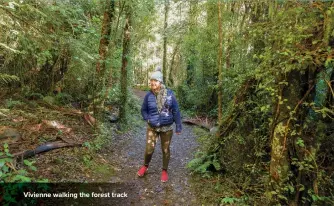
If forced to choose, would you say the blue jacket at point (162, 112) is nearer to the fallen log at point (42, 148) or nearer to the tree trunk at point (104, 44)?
the fallen log at point (42, 148)

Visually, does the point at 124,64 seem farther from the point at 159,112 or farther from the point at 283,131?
the point at 283,131

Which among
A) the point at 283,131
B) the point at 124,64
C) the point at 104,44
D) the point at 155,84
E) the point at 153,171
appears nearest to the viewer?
the point at 283,131

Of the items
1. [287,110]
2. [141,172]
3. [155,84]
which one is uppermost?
[155,84]

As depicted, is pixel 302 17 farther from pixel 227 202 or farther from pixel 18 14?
pixel 18 14

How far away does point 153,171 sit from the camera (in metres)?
5.98

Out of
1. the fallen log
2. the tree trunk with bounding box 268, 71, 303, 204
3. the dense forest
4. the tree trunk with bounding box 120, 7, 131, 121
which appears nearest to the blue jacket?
the dense forest

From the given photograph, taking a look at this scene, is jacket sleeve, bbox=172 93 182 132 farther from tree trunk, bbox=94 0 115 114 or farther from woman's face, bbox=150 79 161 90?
tree trunk, bbox=94 0 115 114

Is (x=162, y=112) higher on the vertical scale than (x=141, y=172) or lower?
higher

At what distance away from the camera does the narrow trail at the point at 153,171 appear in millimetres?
4758

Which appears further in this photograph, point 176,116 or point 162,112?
point 176,116

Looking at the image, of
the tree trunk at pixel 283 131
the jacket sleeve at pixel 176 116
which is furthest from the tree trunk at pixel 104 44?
the tree trunk at pixel 283 131

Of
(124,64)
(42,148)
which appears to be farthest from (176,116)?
(124,64)

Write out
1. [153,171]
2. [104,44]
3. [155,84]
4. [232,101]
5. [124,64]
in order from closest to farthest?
[155,84], [232,101], [153,171], [104,44], [124,64]

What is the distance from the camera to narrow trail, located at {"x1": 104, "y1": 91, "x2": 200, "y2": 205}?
4.76 meters
